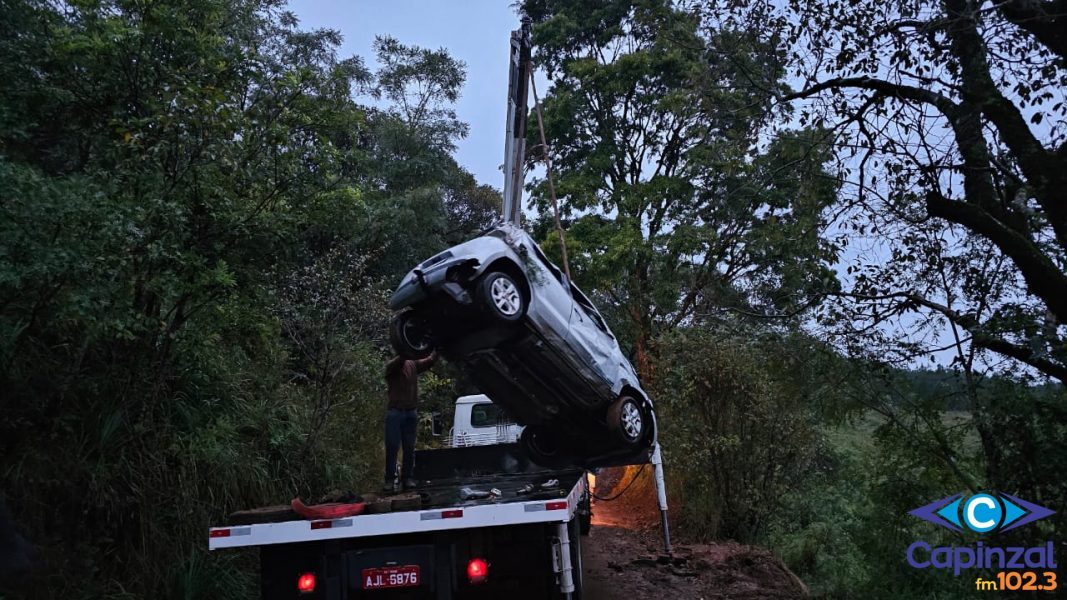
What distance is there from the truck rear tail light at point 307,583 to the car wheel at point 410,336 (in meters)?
2.16

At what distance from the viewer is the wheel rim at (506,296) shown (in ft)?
22.0

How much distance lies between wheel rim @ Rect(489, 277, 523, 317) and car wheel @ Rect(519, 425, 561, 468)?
6.55ft

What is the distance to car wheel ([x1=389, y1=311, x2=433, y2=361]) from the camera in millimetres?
6836

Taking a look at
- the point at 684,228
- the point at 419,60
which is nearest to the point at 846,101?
the point at 684,228

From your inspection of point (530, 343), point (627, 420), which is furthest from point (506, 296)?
point (627, 420)

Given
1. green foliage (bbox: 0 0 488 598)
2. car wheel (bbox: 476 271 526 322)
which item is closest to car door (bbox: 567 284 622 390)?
car wheel (bbox: 476 271 526 322)

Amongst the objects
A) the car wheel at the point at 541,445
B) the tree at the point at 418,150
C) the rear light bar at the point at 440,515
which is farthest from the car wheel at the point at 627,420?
the tree at the point at 418,150

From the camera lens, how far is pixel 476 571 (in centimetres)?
526

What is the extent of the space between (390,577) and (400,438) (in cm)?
238

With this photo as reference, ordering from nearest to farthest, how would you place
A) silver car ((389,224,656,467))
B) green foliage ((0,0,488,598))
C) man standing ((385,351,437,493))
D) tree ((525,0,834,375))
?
1. green foliage ((0,0,488,598))
2. silver car ((389,224,656,467))
3. man standing ((385,351,437,493))
4. tree ((525,0,834,375))

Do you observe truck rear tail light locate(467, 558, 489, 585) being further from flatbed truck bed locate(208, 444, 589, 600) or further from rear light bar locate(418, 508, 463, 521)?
rear light bar locate(418, 508, 463, 521)

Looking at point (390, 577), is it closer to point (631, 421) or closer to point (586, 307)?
point (631, 421)

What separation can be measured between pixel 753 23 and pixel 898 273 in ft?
8.40

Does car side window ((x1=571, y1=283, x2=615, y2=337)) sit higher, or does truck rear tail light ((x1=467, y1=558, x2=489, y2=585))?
car side window ((x1=571, y1=283, x2=615, y2=337))
